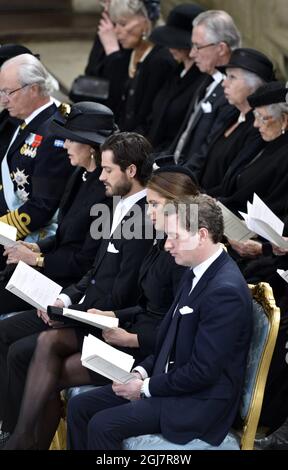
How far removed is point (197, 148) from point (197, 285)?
2.30 metres

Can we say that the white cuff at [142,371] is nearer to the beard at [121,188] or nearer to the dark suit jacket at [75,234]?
the beard at [121,188]

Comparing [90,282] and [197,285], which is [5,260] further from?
[197,285]

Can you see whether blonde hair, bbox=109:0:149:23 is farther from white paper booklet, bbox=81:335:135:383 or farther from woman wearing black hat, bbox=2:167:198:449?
white paper booklet, bbox=81:335:135:383

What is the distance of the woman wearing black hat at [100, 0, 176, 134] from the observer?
6.71 meters

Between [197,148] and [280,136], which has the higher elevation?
[280,136]

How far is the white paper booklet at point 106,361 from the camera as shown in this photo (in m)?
3.66

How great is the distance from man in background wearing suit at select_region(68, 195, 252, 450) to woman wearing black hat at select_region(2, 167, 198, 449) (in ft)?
1.11

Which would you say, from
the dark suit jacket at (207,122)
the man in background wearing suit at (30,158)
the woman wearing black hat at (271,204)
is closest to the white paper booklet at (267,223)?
the woman wearing black hat at (271,204)

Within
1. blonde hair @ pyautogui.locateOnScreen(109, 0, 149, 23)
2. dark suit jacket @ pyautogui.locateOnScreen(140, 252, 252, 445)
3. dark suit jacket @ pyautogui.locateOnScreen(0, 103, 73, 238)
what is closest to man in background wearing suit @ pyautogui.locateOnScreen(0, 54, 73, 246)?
dark suit jacket @ pyautogui.locateOnScreen(0, 103, 73, 238)

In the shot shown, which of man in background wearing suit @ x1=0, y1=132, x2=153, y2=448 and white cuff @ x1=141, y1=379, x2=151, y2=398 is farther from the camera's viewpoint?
man in background wearing suit @ x1=0, y1=132, x2=153, y2=448

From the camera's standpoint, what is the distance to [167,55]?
21.9 ft

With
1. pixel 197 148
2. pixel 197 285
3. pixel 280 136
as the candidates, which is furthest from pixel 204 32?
pixel 197 285

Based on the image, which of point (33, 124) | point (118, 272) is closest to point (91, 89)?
point (33, 124)
